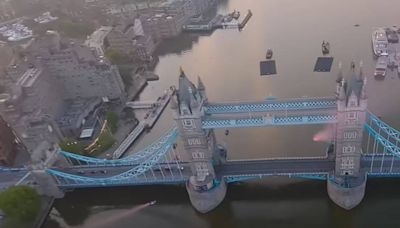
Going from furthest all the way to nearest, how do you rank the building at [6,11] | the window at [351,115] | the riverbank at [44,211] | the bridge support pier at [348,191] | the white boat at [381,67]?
the building at [6,11] → the white boat at [381,67] → the riverbank at [44,211] → the bridge support pier at [348,191] → the window at [351,115]

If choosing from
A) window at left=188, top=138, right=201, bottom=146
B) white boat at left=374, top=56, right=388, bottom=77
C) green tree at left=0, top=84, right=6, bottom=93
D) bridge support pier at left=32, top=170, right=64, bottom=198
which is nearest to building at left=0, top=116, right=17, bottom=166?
bridge support pier at left=32, top=170, right=64, bottom=198

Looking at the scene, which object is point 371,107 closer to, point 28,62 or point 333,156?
point 333,156

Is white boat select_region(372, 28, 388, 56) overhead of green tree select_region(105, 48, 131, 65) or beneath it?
beneath

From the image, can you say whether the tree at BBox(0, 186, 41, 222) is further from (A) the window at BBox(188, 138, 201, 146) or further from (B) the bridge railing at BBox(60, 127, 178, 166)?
(A) the window at BBox(188, 138, 201, 146)

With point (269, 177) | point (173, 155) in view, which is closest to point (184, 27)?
point (173, 155)

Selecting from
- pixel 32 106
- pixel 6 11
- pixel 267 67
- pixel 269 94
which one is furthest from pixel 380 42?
pixel 6 11

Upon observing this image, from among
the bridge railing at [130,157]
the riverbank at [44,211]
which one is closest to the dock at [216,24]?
the bridge railing at [130,157]

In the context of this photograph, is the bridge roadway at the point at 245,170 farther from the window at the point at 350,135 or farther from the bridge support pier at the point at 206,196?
the window at the point at 350,135
